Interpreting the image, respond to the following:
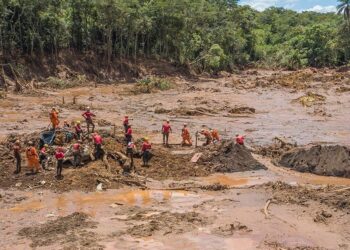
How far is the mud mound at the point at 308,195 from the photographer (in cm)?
1700

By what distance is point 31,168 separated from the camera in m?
20.2

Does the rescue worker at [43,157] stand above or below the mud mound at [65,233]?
above

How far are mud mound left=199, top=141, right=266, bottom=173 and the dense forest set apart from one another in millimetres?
31864

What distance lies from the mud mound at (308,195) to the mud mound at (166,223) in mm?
3456

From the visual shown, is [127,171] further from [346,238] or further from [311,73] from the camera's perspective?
[311,73]

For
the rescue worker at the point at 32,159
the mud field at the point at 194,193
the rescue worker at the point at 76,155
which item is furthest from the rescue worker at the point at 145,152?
the rescue worker at the point at 32,159

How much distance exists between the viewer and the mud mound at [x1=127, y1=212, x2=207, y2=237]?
14.6 m

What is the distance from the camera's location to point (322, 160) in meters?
21.8

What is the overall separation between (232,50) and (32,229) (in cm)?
6661

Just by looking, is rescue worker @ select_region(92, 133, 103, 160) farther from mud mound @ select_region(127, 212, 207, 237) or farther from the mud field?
mud mound @ select_region(127, 212, 207, 237)

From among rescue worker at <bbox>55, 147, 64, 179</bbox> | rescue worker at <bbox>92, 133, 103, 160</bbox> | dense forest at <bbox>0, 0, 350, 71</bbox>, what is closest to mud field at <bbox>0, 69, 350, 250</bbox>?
rescue worker at <bbox>55, 147, 64, 179</bbox>

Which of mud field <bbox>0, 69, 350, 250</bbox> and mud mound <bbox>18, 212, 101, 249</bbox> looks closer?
mud mound <bbox>18, 212, 101, 249</bbox>

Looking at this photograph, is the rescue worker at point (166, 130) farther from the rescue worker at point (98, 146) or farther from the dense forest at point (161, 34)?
the dense forest at point (161, 34)

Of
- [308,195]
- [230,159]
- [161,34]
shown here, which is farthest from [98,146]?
[161,34]
